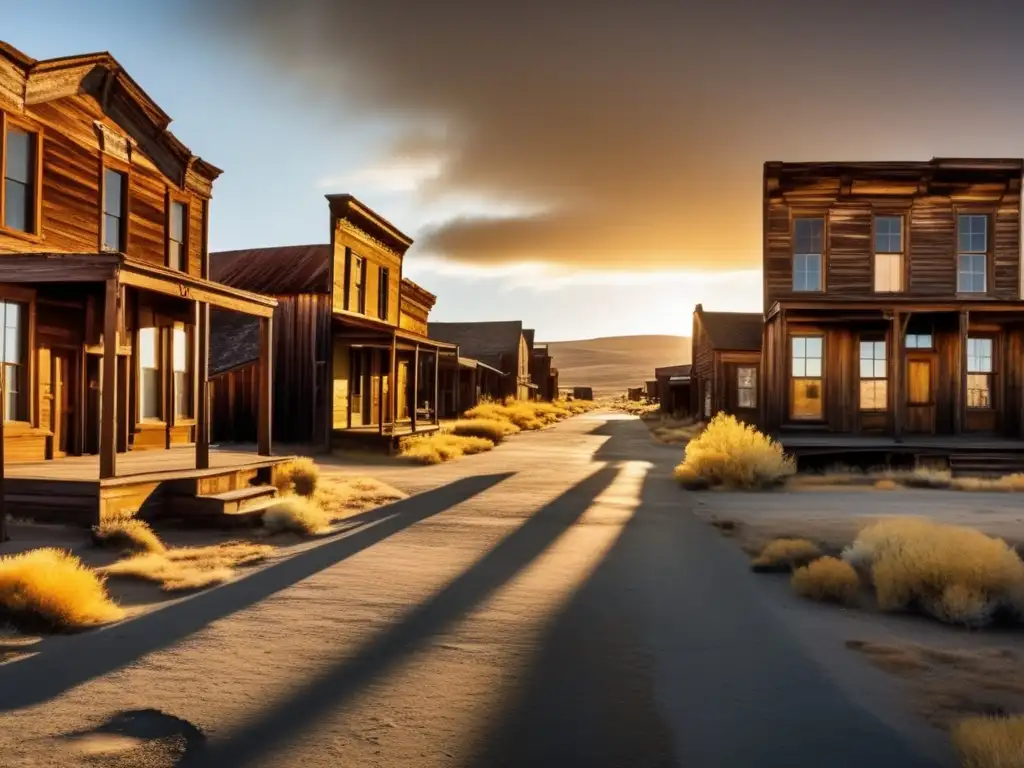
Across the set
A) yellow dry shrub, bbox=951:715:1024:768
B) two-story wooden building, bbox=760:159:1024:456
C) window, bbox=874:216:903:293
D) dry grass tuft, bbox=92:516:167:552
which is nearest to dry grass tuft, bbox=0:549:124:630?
dry grass tuft, bbox=92:516:167:552

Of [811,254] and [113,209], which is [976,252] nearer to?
[811,254]

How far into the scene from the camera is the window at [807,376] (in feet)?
63.9

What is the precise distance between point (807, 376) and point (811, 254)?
3.18 meters

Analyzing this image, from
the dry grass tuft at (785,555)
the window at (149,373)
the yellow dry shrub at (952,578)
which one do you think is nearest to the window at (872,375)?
the dry grass tuft at (785,555)

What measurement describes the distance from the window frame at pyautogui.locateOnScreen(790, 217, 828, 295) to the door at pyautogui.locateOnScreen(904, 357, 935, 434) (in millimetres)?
2908

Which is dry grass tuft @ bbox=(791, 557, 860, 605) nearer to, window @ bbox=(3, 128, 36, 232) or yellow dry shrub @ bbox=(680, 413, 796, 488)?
yellow dry shrub @ bbox=(680, 413, 796, 488)

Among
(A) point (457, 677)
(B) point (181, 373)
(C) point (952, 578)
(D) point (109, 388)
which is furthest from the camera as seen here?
(B) point (181, 373)

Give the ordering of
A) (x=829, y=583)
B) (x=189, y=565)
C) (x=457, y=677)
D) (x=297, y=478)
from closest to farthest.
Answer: (x=457, y=677), (x=829, y=583), (x=189, y=565), (x=297, y=478)

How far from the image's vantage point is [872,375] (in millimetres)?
19344

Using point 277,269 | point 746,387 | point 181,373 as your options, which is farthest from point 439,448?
point 746,387

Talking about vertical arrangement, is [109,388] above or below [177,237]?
below

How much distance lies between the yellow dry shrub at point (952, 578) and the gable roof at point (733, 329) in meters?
23.7

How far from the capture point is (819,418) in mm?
19406

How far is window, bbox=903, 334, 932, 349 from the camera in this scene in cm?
1912
